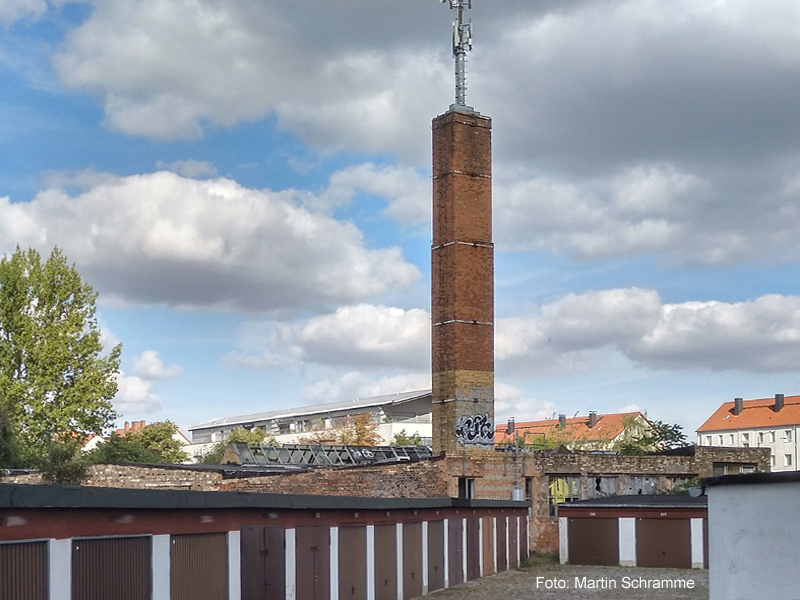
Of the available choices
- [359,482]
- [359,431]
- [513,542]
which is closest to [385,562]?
[359,482]

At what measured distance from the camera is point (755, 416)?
112 meters

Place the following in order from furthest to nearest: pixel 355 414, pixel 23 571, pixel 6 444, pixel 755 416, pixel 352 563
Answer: pixel 755 416, pixel 355 414, pixel 6 444, pixel 352 563, pixel 23 571

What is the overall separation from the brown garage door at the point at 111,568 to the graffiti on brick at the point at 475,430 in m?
26.2

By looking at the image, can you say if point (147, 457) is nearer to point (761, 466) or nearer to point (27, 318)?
point (27, 318)

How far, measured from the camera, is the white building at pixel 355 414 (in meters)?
89.1

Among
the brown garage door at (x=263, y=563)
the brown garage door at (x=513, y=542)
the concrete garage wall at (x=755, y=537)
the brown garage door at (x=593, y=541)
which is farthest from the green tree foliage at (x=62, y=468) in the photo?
→ the brown garage door at (x=593, y=541)

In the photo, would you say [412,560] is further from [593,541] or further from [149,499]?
[593,541]

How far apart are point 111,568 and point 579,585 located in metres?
21.0

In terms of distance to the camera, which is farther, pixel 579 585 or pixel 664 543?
pixel 664 543

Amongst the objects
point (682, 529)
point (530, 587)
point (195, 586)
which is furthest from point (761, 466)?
point (195, 586)

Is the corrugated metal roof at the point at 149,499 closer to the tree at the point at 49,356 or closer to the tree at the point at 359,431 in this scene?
the tree at the point at 49,356

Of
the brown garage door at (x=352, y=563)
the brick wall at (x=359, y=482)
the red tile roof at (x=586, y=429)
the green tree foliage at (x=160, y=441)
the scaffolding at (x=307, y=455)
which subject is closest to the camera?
the brown garage door at (x=352, y=563)

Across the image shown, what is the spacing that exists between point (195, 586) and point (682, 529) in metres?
26.2

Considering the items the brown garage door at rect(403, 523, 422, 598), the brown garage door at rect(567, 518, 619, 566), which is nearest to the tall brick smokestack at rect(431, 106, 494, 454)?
the brown garage door at rect(567, 518, 619, 566)
